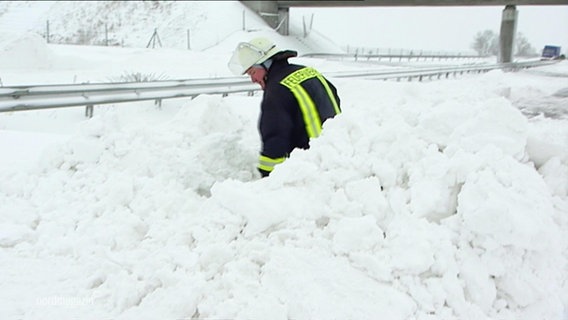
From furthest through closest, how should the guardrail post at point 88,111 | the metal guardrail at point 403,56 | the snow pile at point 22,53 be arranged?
the metal guardrail at point 403,56 < the guardrail post at point 88,111 < the snow pile at point 22,53

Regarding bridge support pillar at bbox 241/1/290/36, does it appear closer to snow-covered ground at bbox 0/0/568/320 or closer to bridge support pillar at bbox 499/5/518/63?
bridge support pillar at bbox 499/5/518/63

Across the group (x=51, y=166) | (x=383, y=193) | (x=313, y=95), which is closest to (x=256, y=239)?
(x=383, y=193)

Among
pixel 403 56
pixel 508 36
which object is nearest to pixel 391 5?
pixel 403 56

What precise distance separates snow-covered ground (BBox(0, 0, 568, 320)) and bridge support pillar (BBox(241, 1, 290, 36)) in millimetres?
35861

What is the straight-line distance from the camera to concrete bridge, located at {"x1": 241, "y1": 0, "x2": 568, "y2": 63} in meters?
21.8

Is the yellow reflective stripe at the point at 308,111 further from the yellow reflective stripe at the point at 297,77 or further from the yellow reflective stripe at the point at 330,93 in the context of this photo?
the yellow reflective stripe at the point at 330,93

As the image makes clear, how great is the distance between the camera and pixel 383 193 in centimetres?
285

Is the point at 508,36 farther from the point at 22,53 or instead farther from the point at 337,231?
the point at 337,231

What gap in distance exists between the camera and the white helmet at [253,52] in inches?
173

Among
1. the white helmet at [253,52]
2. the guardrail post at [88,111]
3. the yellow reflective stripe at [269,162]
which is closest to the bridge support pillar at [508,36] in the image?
the guardrail post at [88,111]

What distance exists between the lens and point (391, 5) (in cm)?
3119

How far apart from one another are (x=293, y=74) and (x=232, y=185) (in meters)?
1.76

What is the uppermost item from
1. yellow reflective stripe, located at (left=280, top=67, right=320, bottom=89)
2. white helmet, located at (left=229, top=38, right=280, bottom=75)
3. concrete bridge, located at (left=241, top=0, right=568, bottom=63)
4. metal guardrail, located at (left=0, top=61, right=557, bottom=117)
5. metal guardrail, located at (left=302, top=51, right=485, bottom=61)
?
concrete bridge, located at (left=241, top=0, right=568, bottom=63)

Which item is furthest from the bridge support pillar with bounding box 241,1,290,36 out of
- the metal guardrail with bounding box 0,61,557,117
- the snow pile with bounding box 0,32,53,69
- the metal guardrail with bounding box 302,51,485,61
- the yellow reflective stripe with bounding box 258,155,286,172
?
the yellow reflective stripe with bounding box 258,155,286,172
